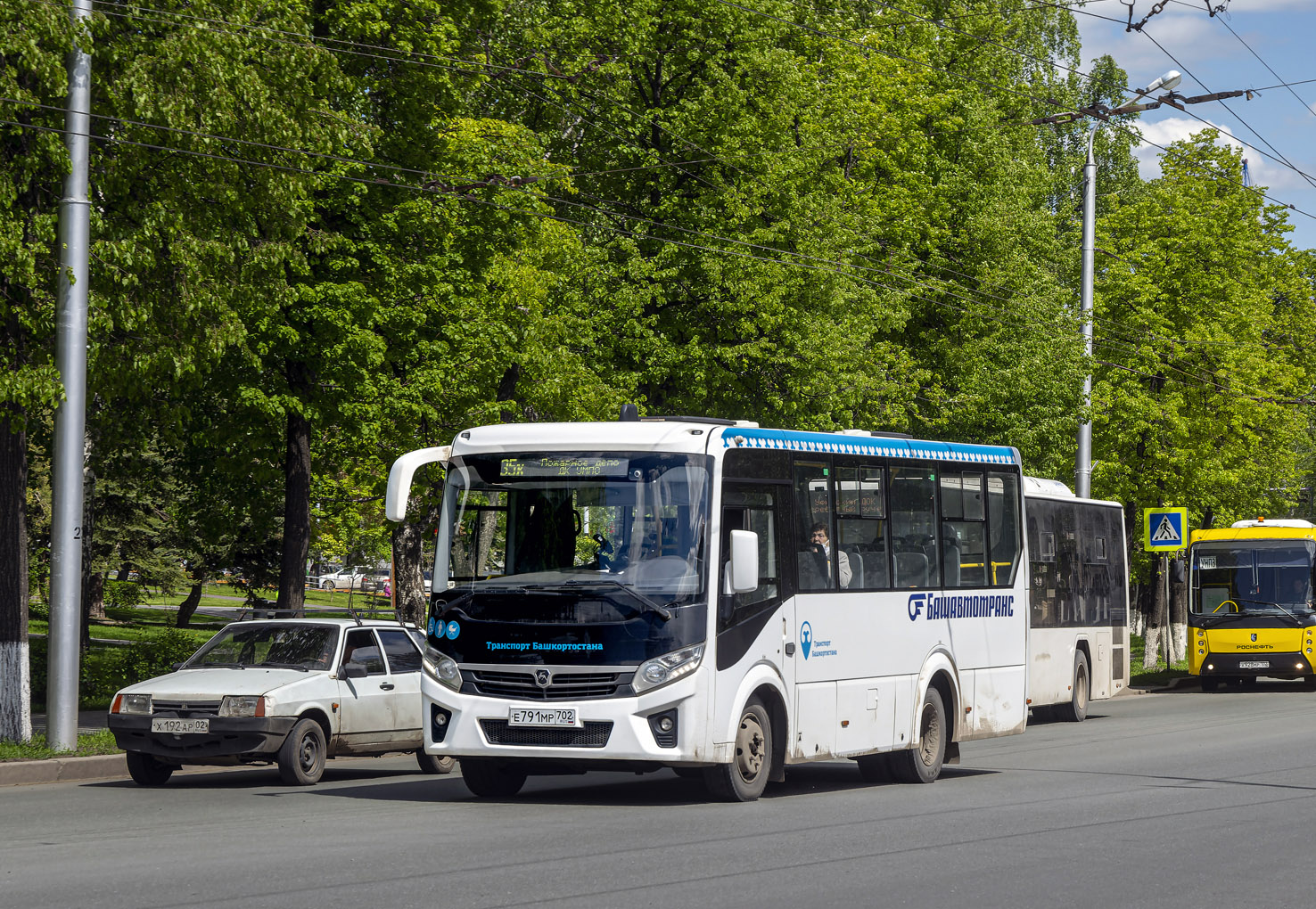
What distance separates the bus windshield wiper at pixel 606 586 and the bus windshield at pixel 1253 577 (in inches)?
958

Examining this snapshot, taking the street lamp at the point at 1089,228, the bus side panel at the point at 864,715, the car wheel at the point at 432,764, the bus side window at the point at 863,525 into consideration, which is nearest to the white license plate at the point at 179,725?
the car wheel at the point at 432,764

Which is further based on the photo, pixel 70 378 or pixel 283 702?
pixel 70 378

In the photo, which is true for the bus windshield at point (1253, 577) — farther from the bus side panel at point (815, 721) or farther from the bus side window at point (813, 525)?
the bus side panel at point (815, 721)

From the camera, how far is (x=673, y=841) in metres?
11.2

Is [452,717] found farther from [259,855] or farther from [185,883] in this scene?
[185,883]

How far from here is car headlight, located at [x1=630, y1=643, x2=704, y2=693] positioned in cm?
1293

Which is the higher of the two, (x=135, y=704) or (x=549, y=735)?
(x=135, y=704)

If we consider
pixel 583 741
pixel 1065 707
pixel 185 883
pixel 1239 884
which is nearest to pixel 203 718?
pixel 583 741

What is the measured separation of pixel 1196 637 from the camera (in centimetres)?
3444

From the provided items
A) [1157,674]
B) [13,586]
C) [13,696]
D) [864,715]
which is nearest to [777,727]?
[864,715]

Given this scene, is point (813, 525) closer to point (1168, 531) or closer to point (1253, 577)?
point (1168, 531)

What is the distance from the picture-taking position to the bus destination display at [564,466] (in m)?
13.6

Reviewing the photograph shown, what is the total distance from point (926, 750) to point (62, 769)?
8290 millimetres

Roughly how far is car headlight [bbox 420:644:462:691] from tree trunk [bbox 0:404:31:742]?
6733 mm
